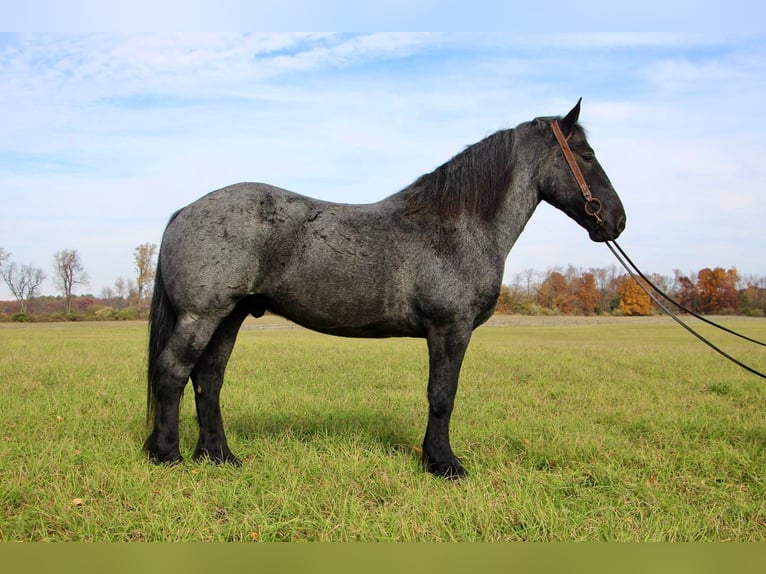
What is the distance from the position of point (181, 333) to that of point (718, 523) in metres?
4.40

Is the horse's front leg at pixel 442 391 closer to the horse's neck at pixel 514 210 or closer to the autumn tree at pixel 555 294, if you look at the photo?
the horse's neck at pixel 514 210

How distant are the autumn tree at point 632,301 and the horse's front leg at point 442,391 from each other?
5707cm

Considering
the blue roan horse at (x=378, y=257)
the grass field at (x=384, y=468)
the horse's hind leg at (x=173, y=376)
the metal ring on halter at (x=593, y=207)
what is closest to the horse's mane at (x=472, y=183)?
the blue roan horse at (x=378, y=257)

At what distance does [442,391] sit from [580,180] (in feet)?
7.51

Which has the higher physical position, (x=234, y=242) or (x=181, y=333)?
(x=234, y=242)

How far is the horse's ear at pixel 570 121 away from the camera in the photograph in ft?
15.8

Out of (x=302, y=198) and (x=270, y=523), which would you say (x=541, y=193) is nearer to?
(x=302, y=198)

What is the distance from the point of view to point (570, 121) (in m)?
4.89

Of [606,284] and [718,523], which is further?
[606,284]

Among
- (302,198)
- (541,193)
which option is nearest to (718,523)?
(541,193)

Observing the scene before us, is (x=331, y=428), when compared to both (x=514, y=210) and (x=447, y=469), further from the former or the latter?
(x=514, y=210)

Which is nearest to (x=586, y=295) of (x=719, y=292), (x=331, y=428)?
(x=719, y=292)

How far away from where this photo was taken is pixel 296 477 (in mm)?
4391

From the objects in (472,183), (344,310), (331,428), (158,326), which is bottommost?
(331,428)
